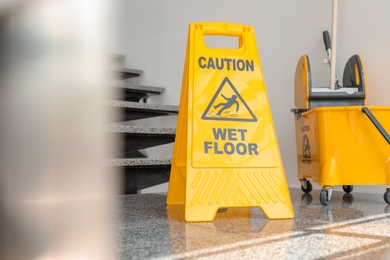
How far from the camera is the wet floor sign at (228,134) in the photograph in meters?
1.40

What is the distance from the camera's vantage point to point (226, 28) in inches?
61.0

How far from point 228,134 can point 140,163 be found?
0.85 metres

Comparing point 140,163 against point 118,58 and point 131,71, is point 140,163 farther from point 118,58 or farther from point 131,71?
point 118,58

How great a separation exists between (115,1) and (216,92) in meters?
2.14

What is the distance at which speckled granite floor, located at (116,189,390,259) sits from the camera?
0.96 m

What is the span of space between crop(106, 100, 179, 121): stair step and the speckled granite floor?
2.98ft

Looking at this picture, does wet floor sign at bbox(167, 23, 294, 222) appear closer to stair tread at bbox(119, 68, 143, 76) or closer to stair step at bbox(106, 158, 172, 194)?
stair step at bbox(106, 158, 172, 194)

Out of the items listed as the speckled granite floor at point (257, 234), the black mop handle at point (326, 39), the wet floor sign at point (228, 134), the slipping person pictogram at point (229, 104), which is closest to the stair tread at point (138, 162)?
the speckled granite floor at point (257, 234)

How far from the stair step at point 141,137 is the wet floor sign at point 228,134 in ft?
2.65

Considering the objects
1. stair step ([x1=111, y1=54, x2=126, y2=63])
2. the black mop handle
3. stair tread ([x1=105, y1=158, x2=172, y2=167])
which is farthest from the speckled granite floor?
stair step ([x1=111, y1=54, x2=126, y2=63])

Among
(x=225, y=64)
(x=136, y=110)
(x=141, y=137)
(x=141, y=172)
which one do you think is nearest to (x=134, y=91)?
(x=136, y=110)

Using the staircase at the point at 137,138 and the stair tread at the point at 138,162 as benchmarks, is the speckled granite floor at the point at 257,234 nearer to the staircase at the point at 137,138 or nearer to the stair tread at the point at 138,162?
the stair tread at the point at 138,162

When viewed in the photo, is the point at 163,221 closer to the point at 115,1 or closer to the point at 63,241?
the point at 63,241

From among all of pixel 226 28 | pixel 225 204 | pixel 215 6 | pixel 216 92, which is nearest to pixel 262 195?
pixel 225 204
